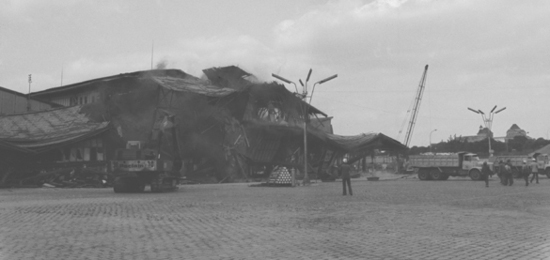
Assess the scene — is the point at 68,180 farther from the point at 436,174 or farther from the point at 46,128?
the point at 436,174

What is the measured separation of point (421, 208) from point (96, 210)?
1008 centimetres

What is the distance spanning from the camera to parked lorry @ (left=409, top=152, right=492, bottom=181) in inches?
1661

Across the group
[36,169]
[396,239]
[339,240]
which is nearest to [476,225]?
[396,239]

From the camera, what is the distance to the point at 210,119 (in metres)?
43.7

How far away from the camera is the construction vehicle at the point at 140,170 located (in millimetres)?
25188

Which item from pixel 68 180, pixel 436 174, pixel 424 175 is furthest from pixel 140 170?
pixel 436 174

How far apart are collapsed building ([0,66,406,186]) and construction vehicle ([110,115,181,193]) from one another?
2314 millimetres

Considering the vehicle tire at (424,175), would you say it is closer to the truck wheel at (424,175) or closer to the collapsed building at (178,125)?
the truck wheel at (424,175)

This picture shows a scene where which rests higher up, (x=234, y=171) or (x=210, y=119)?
(x=210, y=119)

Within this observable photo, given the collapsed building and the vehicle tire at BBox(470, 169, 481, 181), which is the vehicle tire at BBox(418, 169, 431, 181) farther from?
the collapsed building

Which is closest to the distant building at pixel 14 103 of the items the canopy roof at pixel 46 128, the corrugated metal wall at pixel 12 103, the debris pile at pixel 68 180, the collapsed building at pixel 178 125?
the corrugated metal wall at pixel 12 103

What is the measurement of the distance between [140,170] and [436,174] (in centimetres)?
2797

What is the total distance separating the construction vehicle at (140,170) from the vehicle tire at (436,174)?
2546 cm

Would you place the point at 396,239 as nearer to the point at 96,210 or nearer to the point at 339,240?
the point at 339,240
